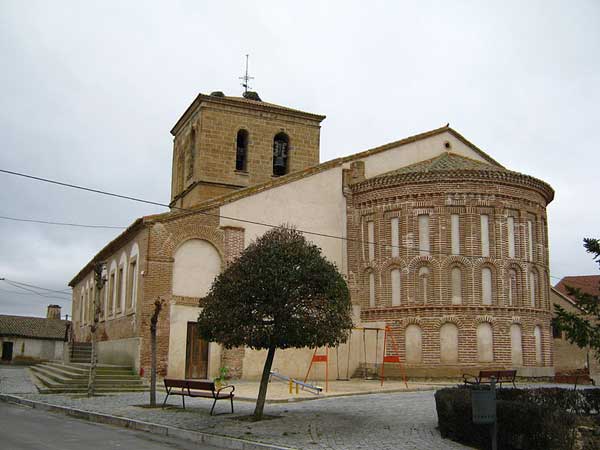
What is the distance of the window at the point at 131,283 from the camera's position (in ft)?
86.1

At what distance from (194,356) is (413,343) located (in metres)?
8.39

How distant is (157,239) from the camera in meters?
24.8

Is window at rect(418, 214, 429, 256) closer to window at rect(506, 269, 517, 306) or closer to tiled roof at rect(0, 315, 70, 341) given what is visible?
window at rect(506, 269, 517, 306)

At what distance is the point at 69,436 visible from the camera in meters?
12.4

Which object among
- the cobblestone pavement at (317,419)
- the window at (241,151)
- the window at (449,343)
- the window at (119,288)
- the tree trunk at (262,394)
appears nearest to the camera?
the cobblestone pavement at (317,419)

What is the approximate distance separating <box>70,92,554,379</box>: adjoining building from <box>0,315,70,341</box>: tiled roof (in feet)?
129

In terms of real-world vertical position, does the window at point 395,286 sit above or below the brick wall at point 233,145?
below

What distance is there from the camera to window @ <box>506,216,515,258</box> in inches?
1080

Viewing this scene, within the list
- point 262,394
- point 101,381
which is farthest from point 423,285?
point 262,394

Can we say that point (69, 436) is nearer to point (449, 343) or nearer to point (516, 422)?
point (516, 422)

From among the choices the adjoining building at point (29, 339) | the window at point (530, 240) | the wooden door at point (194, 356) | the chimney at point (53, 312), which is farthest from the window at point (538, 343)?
the chimney at point (53, 312)

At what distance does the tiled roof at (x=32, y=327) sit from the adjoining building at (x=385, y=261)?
3943cm

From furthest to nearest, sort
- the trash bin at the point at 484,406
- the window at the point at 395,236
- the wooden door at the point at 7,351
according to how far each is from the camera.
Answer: the wooden door at the point at 7,351, the window at the point at 395,236, the trash bin at the point at 484,406

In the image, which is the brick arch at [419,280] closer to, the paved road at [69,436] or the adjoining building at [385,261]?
the adjoining building at [385,261]
